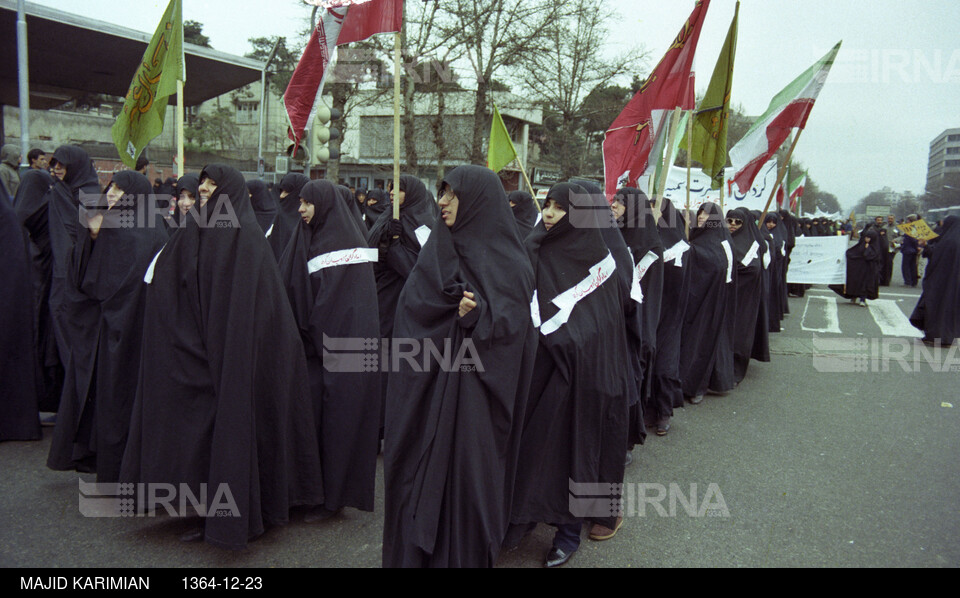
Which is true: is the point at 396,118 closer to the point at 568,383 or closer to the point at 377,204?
the point at 568,383

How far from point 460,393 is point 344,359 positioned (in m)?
1.27

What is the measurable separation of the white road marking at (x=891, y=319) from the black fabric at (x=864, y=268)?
16.1 inches

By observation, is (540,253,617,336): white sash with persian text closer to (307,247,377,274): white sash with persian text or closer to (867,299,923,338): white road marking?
(307,247,377,274): white sash with persian text

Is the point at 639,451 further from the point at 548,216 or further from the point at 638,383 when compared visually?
the point at 548,216

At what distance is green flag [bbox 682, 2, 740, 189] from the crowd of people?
2553 millimetres

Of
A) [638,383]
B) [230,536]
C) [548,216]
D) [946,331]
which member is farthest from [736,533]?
[946,331]

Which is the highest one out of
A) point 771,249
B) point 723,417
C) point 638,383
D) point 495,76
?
point 495,76

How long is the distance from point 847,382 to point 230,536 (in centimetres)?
724

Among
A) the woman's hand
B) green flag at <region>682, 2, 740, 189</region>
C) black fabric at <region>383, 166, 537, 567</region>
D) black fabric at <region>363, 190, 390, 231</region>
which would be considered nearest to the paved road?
black fabric at <region>383, 166, 537, 567</region>

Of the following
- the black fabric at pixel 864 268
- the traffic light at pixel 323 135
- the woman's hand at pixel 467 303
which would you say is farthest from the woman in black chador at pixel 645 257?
the black fabric at pixel 864 268

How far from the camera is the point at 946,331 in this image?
10.6 m

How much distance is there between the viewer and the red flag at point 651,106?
6.48 metres

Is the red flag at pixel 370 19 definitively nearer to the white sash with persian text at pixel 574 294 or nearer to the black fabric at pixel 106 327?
the black fabric at pixel 106 327

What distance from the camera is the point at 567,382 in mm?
3502
